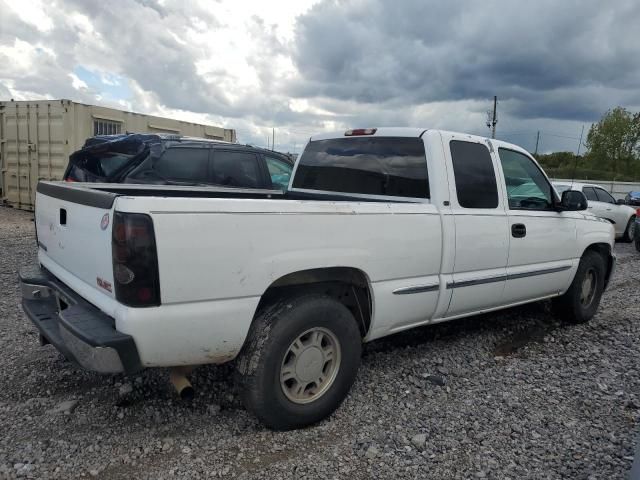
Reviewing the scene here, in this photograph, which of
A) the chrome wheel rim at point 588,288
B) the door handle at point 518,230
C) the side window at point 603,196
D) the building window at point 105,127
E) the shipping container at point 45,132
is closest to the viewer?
the door handle at point 518,230

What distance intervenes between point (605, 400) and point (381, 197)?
7.16 ft

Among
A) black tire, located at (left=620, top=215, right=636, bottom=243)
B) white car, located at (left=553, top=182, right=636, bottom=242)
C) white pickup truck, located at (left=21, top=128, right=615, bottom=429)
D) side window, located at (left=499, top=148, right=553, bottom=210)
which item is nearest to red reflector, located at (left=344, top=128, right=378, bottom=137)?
white pickup truck, located at (left=21, top=128, right=615, bottom=429)

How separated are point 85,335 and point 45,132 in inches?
434

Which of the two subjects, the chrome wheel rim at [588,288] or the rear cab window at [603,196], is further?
the rear cab window at [603,196]

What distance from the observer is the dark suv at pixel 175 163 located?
6711 mm

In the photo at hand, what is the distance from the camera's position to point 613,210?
1323 centimetres

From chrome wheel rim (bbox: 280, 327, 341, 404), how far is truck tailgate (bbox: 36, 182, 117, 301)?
42.2 inches

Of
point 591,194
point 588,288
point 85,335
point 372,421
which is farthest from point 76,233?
point 591,194

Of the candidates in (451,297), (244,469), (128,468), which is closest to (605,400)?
(451,297)

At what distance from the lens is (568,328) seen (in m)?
5.38

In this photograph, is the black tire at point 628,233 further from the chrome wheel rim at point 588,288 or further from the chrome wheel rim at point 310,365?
the chrome wheel rim at point 310,365

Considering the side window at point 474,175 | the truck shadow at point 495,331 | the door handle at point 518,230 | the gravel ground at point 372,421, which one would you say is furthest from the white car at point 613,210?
the side window at point 474,175

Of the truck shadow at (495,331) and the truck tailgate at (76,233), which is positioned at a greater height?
the truck tailgate at (76,233)

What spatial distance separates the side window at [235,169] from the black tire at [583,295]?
415 centimetres
